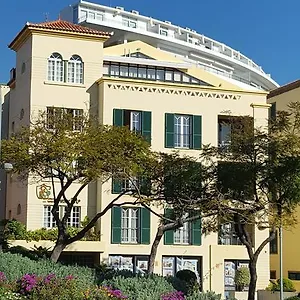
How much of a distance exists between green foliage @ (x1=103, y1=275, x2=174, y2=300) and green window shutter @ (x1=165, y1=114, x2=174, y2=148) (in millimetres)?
18085

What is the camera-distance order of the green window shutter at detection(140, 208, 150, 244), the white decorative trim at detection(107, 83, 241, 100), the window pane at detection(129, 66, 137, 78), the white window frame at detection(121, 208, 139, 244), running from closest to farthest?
1. the white window frame at detection(121, 208, 139, 244)
2. the green window shutter at detection(140, 208, 150, 244)
3. the white decorative trim at detection(107, 83, 241, 100)
4. the window pane at detection(129, 66, 137, 78)

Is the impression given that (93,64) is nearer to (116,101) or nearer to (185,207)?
(116,101)

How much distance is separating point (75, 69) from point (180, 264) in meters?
12.4

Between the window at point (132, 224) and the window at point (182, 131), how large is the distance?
4354mm

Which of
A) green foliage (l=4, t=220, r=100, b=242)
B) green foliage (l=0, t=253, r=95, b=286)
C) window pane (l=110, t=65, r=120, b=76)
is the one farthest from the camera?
window pane (l=110, t=65, r=120, b=76)

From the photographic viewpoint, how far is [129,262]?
41.8 metres

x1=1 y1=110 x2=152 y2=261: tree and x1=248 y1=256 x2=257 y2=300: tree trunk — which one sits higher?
x1=1 y1=110 x2=152 y2=261: tree

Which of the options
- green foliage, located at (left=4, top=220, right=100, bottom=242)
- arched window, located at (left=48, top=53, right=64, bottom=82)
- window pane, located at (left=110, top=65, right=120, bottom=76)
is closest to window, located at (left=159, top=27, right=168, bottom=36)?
window pane, located at (left=110, top=65, right=120, bottom=76)

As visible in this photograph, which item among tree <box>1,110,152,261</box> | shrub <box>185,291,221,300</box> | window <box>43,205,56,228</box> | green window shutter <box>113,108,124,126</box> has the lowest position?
shrub <box>185,291,221,300</box>

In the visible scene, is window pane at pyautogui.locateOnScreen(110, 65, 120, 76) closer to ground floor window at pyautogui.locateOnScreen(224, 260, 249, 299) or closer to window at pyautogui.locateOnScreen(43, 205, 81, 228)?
window at pyautogui.locateOnScreen(43, 205, 81, 228)

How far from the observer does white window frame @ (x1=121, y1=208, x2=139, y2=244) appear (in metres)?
41.8

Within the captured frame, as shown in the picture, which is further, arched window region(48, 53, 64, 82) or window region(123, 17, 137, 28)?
window region(123, 17, 137, 28)

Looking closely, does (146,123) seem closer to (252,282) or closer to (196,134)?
(196,134)

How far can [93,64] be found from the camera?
142 feet
